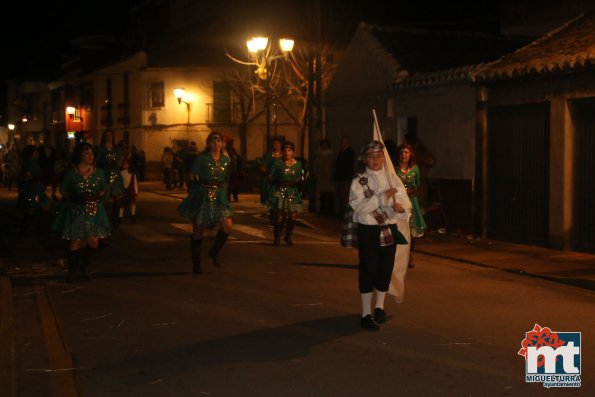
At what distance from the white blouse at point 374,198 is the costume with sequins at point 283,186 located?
5951 millimetres

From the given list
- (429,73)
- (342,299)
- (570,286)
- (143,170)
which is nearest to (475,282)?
(570,286)

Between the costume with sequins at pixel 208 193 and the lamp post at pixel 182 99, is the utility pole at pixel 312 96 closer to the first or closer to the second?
the costume with sequins at pixel 208 193

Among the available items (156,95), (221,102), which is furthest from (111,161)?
(156,95)

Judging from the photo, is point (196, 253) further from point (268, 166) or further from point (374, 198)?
point (374, 198)

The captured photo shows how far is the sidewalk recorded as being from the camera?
11.2 metres

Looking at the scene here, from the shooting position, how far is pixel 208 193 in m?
11.0

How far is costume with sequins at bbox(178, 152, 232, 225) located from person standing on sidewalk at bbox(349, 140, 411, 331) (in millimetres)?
3552

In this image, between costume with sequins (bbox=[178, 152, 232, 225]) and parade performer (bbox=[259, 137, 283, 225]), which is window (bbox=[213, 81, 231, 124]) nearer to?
parade performer (bbox=[259, 137, 283, 225])

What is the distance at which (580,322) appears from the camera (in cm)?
823

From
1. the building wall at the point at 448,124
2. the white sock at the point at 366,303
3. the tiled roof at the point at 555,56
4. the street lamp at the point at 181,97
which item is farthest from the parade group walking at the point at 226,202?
the street lamp at the point at 181,97

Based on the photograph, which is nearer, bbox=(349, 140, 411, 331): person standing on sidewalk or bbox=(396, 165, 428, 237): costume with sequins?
bbox=(349, 140, 411, 331): person standing on sidewalk

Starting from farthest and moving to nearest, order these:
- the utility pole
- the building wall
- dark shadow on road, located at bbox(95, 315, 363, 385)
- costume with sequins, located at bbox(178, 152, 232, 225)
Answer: the utility pole
the building wall
costume with sequins, located at bbox(178, 152, 232, 225)
dark shadow on road, located at bbox(95, 315, 363, 385)

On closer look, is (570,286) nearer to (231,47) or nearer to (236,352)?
(236,352)

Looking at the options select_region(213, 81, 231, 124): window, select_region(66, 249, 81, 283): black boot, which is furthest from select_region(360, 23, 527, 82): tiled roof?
select_region(213, 81, 231, 124): window
